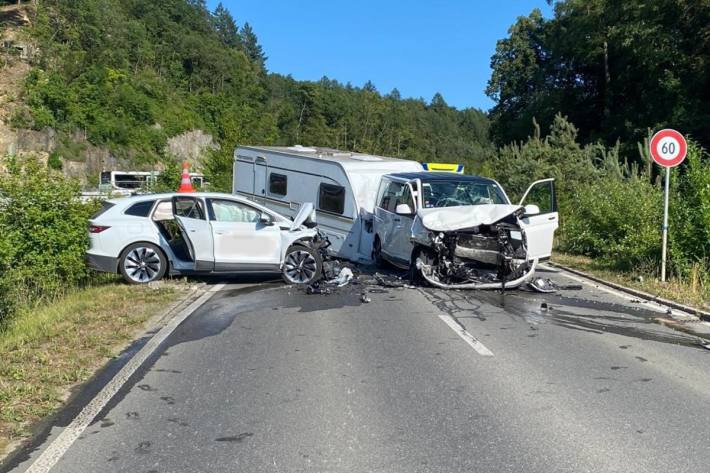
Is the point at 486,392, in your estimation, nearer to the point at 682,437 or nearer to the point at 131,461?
the point at 682,437

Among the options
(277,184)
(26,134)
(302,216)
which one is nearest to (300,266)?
(302,216)

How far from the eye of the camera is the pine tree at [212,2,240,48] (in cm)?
14000

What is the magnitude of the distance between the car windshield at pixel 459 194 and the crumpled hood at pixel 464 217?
4.52 feet

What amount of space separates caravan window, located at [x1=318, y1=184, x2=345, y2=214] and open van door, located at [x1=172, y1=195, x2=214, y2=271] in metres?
4.01

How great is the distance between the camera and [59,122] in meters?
68.5

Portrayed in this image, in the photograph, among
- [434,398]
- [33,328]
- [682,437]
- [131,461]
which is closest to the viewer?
[131,461]

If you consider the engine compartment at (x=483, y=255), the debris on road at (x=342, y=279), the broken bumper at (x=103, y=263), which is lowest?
the debris on road at (x=342, y=279)

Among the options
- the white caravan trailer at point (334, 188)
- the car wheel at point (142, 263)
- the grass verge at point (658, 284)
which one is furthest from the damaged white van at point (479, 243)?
the car wheel at point (142, 263)

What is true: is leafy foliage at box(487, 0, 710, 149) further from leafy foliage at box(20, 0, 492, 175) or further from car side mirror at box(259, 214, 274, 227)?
car side mirror at box(259, 214, 274, 227)

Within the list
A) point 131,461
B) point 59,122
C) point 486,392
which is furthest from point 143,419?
point 59,122

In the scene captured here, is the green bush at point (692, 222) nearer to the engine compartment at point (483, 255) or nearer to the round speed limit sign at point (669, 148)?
the round speed limit sign at point (669, 148)

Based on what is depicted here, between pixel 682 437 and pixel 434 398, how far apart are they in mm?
1843

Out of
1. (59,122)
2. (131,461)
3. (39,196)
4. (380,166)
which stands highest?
(59,122)

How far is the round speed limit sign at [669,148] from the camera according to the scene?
1200cm
